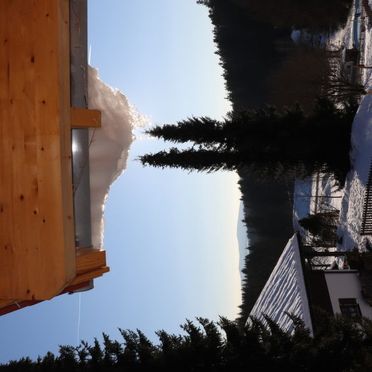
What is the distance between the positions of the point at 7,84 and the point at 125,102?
863 millimetres

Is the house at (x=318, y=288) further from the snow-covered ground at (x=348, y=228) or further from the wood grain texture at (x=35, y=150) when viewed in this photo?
the wood grain texture at (x=35, y=150)

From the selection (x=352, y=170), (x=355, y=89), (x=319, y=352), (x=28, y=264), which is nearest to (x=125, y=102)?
(x=28, y=264)

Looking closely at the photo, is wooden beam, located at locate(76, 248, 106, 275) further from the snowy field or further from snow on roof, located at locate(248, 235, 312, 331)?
the snowy field

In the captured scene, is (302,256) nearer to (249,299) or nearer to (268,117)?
(268,117)

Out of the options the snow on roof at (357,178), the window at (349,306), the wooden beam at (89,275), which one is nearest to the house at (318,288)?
the window at (349,306)

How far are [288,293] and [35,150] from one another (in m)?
13.6

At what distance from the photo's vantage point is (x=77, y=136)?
3.02 metres

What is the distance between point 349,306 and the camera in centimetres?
1564

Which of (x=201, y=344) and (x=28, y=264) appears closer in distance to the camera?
(x=28, y=264)

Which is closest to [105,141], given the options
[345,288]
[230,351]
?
[230,351]

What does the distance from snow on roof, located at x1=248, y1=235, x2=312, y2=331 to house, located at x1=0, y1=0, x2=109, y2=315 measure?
1029 cm

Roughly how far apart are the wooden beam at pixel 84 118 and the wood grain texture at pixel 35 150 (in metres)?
0.08

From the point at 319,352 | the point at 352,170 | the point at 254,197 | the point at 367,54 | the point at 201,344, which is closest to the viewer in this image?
the point at 319,352

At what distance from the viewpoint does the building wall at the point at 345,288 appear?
1580cm
